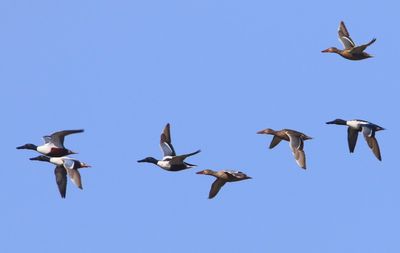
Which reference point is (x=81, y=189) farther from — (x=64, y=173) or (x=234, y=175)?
(x=234, y=175)

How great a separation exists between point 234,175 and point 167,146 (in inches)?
120

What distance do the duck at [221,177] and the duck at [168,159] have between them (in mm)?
665

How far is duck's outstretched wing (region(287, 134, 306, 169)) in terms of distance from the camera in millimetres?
34844

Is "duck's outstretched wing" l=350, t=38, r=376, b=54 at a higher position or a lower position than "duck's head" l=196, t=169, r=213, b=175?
higher

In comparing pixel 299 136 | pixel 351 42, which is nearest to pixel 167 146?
pixel 299 136

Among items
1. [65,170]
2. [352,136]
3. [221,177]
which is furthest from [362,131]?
[65,170]

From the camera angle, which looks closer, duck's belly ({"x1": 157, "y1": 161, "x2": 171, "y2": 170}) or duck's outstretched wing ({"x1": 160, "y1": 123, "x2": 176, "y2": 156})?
duck's belly ({"x1": 157, "y1": 161, "x2": 171, "y2": 170})

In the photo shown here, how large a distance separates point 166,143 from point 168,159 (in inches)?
40.4

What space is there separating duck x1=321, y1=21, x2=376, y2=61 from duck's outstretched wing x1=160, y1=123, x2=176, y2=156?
231 inches

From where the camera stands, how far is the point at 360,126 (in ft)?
124

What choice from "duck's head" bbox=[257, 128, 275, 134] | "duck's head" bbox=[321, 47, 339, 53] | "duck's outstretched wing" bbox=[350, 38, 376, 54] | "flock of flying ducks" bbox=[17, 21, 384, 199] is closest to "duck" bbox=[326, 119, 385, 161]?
"flock of flying ducks" bbox=[17, 21, 384, 199]

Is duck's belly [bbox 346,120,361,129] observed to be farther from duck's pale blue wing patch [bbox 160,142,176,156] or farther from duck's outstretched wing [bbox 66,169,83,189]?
duck's outstretched wing [bbox 66,169,83,189]

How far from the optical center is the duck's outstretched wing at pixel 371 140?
36.5 meters

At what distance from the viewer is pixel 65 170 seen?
120 feet
